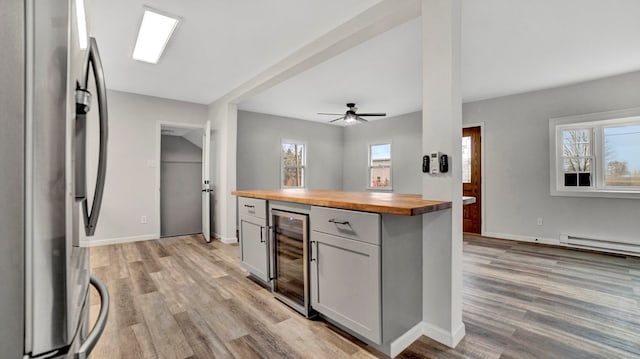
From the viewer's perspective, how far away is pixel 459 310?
6.30 feet

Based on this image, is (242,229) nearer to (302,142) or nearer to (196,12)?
(196,12)

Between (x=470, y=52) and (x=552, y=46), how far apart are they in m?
0.83

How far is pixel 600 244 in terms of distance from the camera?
4105 millimetres

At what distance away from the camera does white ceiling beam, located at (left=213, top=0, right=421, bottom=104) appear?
212cm

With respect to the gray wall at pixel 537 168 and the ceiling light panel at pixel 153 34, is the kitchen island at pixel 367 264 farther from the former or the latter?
the gray wall at pixel 537 168

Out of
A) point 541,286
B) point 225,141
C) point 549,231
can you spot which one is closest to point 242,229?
point 225,141

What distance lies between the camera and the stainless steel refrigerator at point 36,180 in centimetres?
38

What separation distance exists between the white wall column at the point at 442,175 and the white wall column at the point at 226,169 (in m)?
3.58

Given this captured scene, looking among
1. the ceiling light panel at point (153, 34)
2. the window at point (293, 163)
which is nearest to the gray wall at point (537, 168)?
the window at point (293, 163)

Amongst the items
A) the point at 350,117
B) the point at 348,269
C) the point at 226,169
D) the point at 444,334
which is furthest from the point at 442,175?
the point at 226,169

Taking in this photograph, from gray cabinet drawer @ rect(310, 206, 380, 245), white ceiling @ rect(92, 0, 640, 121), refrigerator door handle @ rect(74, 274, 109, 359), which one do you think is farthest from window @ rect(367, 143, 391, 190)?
refrigerator door handle @ rect(74, 274, 109, 359)

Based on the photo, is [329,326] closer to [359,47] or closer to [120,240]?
[359,47]

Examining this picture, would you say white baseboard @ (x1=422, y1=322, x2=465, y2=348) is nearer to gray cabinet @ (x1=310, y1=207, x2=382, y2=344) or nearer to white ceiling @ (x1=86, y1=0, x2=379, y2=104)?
gray cabinet @ (x1=310, y1=207, x2=382, y2=344)

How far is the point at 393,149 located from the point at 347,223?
5403 mm
